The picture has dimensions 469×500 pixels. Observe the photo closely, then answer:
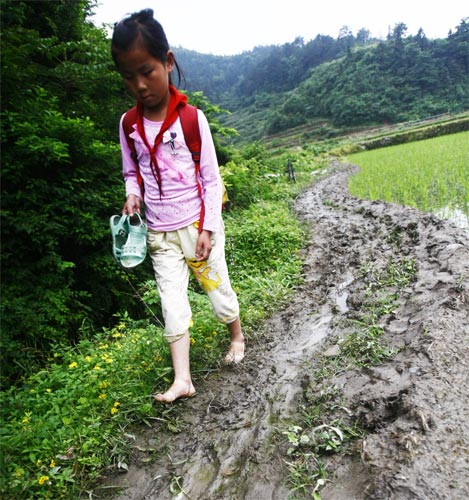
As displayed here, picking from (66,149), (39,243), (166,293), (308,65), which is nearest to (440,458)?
(166,293)

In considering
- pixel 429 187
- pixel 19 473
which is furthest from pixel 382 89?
pixel 19 473

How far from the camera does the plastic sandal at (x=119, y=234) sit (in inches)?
72.0

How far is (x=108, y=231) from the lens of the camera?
2.96 m

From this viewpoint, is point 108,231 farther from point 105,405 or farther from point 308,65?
point 308,65

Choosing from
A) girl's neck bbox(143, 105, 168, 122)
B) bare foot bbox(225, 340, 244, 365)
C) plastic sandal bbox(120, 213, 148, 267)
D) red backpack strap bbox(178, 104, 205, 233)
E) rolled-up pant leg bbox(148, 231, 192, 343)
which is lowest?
bare foot bbox(225, 340, 244, 365)

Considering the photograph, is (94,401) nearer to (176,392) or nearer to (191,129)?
(176,392)

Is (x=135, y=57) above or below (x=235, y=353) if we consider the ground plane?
above

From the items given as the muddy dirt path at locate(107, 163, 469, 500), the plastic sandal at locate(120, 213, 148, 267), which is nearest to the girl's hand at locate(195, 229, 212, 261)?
the plastic sandal at locate(120, 213, 148, 267)

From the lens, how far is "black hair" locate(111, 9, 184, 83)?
61.4 inches

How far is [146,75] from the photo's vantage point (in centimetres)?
163

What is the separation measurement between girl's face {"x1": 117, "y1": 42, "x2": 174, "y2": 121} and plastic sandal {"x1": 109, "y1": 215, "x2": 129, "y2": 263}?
558mm

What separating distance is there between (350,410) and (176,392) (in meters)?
0.83

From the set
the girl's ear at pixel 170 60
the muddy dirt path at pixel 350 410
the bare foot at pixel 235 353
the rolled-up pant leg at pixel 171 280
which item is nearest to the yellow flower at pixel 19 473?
the muddy dirt path at pixel 350 410

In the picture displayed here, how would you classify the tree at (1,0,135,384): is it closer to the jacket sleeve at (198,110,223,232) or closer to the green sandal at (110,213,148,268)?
the green sandal at (110,213,148,268)
